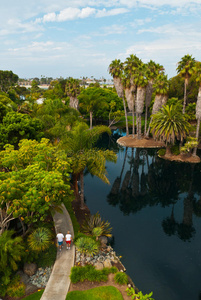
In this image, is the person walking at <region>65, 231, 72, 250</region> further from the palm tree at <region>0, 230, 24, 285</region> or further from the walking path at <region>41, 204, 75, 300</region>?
the palm tree at <region>0, 230, 24, 285</region>

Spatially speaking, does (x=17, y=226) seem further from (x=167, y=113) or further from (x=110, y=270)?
(x=167, y=113)

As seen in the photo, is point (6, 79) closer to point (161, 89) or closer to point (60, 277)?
point (161, 89)

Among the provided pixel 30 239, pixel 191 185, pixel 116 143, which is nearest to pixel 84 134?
pixel 30 239

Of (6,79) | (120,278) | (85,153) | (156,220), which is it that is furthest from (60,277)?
(6,79)

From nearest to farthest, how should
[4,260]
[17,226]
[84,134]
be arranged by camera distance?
[4,260], [17,226], [84,134]

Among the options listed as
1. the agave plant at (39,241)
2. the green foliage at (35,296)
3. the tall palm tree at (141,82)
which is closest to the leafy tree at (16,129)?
the agave plant at (39,241)

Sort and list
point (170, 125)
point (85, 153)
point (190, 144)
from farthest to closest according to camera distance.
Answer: point (190, 144) < point (170, 125) < point (85, 153)

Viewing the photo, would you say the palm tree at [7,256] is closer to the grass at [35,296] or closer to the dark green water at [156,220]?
the grass at [35,296]
